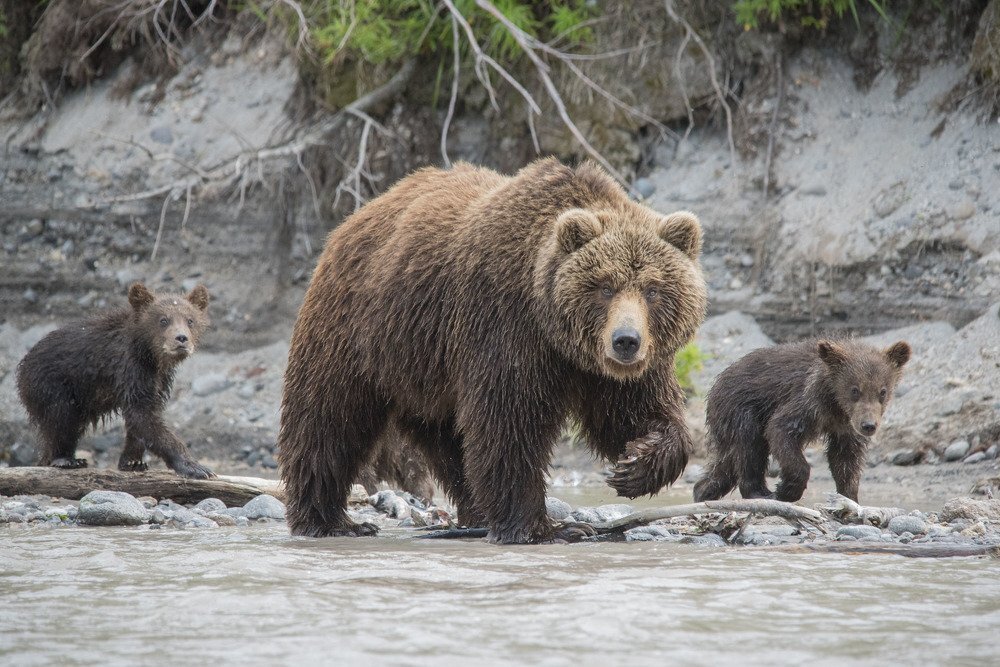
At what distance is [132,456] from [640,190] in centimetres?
573

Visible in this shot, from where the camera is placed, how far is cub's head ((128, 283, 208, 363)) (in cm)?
948

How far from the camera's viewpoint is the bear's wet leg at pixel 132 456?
30.8 feet

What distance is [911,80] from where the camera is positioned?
40.1 feet

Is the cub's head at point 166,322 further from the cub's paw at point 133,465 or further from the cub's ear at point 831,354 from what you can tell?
the cub's ear at point 831,354

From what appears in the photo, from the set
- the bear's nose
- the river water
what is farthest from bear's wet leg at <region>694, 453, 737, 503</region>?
the bear's nose

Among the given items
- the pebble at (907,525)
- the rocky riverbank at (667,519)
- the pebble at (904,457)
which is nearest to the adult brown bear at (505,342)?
the rocky riverbank at (667,519)

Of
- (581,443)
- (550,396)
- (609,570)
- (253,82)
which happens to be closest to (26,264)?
(253,82)

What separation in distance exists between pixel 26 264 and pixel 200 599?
1037cm

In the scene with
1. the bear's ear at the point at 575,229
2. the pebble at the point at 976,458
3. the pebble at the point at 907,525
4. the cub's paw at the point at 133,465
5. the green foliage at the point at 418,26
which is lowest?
the cub's paw at the point at 133,465

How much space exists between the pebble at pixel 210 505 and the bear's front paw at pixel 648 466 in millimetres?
3144

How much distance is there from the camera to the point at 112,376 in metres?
9.55

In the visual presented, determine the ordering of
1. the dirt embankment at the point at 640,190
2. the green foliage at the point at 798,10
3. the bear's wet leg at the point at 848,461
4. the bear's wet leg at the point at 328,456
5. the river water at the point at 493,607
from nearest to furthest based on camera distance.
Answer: the river water at the point at 493,607 → the bear's wet leg at the point at 328,456 → the bear's wet leg at the point at 848,461 → the dirt embankment at the point at 640,190 → the green foliage at the point at 798,10

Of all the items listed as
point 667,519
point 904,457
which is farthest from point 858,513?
point 904,457

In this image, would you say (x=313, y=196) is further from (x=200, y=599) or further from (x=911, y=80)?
(x=200, y=599)
